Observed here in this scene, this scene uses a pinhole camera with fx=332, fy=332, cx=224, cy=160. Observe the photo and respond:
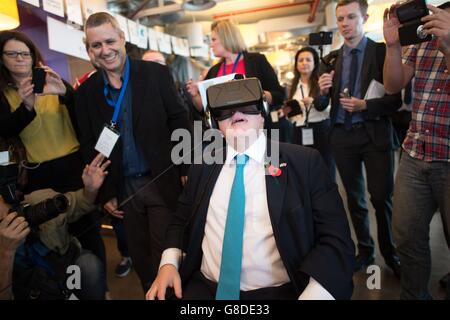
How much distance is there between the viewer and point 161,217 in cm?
161

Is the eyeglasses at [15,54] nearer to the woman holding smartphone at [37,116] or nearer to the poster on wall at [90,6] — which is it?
the woman holding smartphone at [37,116]

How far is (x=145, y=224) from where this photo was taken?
170 cm

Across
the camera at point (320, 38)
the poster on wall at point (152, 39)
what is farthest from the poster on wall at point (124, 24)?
the camera at point (320, 38)

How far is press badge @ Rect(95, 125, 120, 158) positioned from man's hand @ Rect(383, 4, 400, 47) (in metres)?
1.20

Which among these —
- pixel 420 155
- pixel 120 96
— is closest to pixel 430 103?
pixel 420 155

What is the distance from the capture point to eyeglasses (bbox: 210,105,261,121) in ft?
3.43

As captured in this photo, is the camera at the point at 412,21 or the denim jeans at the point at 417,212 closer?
the camera at the point at 412,21

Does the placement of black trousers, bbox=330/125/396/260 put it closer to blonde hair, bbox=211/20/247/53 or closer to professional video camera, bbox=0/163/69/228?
blonde hair, bbox=211/20/247/53

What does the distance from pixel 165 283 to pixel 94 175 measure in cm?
77

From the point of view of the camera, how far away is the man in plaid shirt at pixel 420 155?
1.25 metres

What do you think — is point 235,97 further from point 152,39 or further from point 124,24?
point 152,39

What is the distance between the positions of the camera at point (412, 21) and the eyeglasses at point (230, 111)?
1.91 ft

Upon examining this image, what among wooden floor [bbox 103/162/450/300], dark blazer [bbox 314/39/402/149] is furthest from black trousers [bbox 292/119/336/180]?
dark blazer [bbox 314/39/402/149]

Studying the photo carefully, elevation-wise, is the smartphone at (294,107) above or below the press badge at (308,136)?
above
